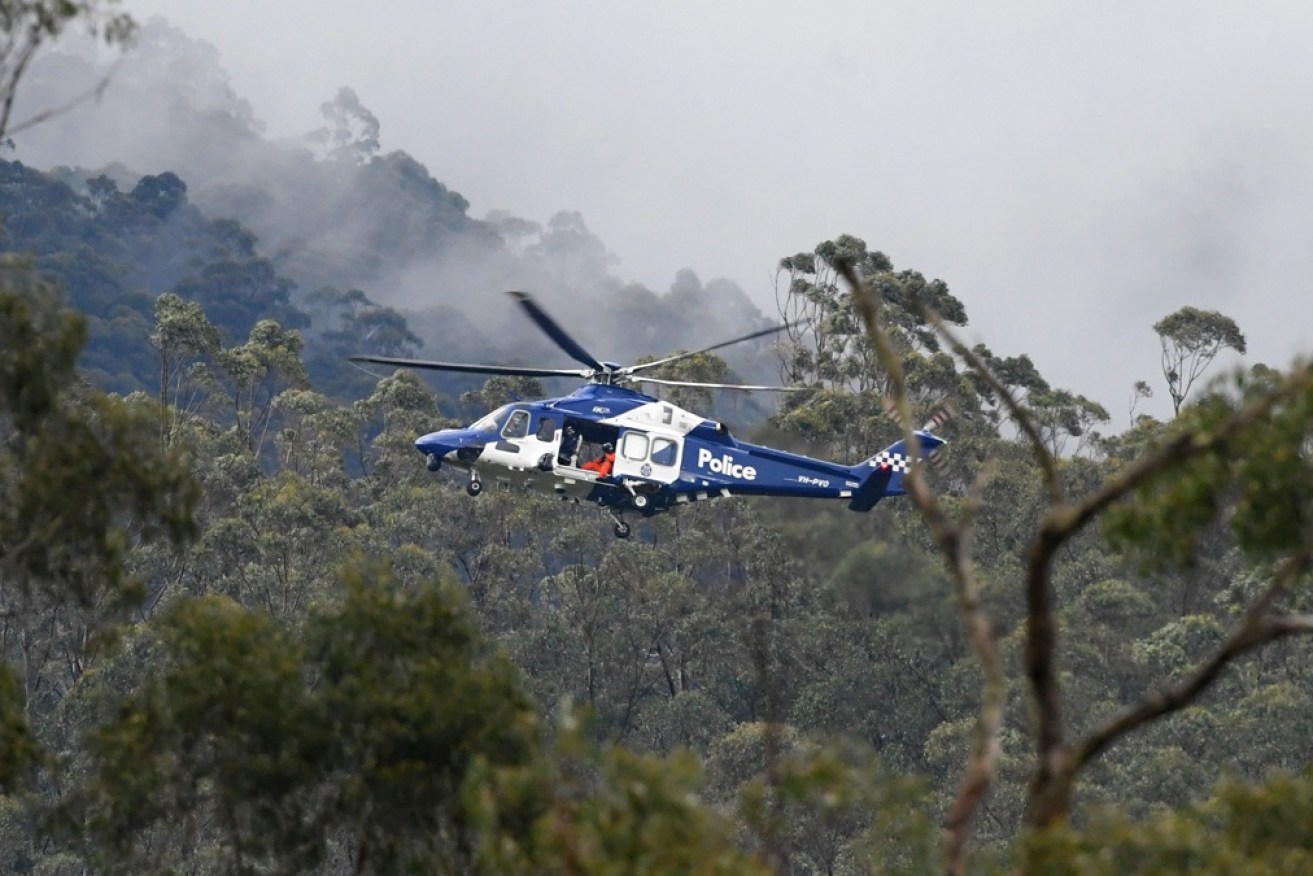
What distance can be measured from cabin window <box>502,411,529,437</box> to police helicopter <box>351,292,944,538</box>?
0.01m

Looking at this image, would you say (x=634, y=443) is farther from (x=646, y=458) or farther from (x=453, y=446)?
(x=453, y=446)

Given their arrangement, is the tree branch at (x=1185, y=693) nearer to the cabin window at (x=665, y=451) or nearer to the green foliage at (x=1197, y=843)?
the green foliage at (x=1197, y=843)

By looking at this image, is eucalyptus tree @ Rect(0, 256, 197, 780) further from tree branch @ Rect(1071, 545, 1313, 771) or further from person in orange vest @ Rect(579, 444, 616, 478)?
person in orange vest @ Rect(579, 444, 616, 478)

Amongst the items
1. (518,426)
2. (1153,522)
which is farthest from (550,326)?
(1153,522)

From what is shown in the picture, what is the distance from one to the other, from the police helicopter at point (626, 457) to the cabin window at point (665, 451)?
1 cm

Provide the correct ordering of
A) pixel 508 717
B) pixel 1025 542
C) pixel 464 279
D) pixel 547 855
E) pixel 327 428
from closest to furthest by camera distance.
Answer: pixel 547 855, pixel 508 717, pixel 1025 542, pixel 327 428, pixel 464 279

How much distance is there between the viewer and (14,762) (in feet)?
37.1

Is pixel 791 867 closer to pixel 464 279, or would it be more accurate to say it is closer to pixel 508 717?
pixel 508 717

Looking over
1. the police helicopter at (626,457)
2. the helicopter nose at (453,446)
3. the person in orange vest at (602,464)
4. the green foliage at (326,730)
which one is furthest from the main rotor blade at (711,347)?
the green foliage at (326,730)

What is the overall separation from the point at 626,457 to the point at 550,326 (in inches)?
97.2

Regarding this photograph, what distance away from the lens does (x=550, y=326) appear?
75.0ft

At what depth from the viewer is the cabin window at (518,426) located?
969 inches

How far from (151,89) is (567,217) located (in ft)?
138

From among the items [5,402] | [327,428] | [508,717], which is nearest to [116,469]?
[5,402]
